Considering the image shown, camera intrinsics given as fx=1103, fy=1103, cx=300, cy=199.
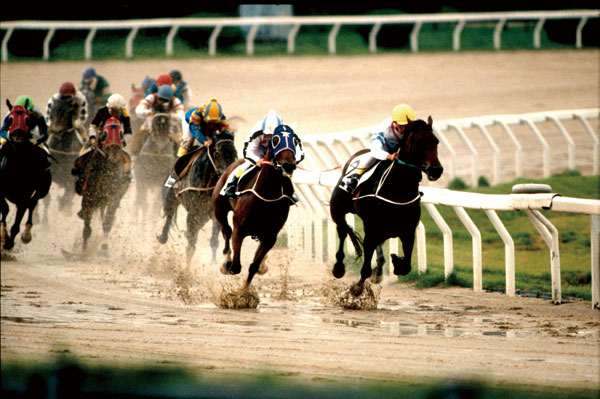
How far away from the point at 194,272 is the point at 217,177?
0.88 m

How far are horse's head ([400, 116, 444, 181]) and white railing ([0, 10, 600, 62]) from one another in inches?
585

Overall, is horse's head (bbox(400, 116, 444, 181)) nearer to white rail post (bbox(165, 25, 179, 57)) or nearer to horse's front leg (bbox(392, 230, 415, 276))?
horse's front leg (bbox(392, 230, 415, 276))

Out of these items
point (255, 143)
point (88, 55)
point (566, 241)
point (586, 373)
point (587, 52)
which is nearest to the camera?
point (586, 373)

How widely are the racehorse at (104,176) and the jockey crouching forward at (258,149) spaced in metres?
3.08

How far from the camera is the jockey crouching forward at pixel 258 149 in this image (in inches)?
319

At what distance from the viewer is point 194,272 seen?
9.86 meters

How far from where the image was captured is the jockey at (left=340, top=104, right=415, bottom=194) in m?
7.85

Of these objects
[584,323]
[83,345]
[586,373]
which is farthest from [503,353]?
[83,345]

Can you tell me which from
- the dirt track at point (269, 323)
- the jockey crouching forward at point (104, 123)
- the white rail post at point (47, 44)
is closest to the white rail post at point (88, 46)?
the white rail post at point (47, 44)

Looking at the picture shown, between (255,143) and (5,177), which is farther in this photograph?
(5,177)

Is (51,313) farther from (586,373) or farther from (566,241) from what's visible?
(566,241)

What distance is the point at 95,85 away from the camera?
15914 mm

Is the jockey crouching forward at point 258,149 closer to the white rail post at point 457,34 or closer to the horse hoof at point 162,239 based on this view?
the horse hoof at point 162,239

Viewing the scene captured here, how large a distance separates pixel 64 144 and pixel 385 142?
564 centimetres
